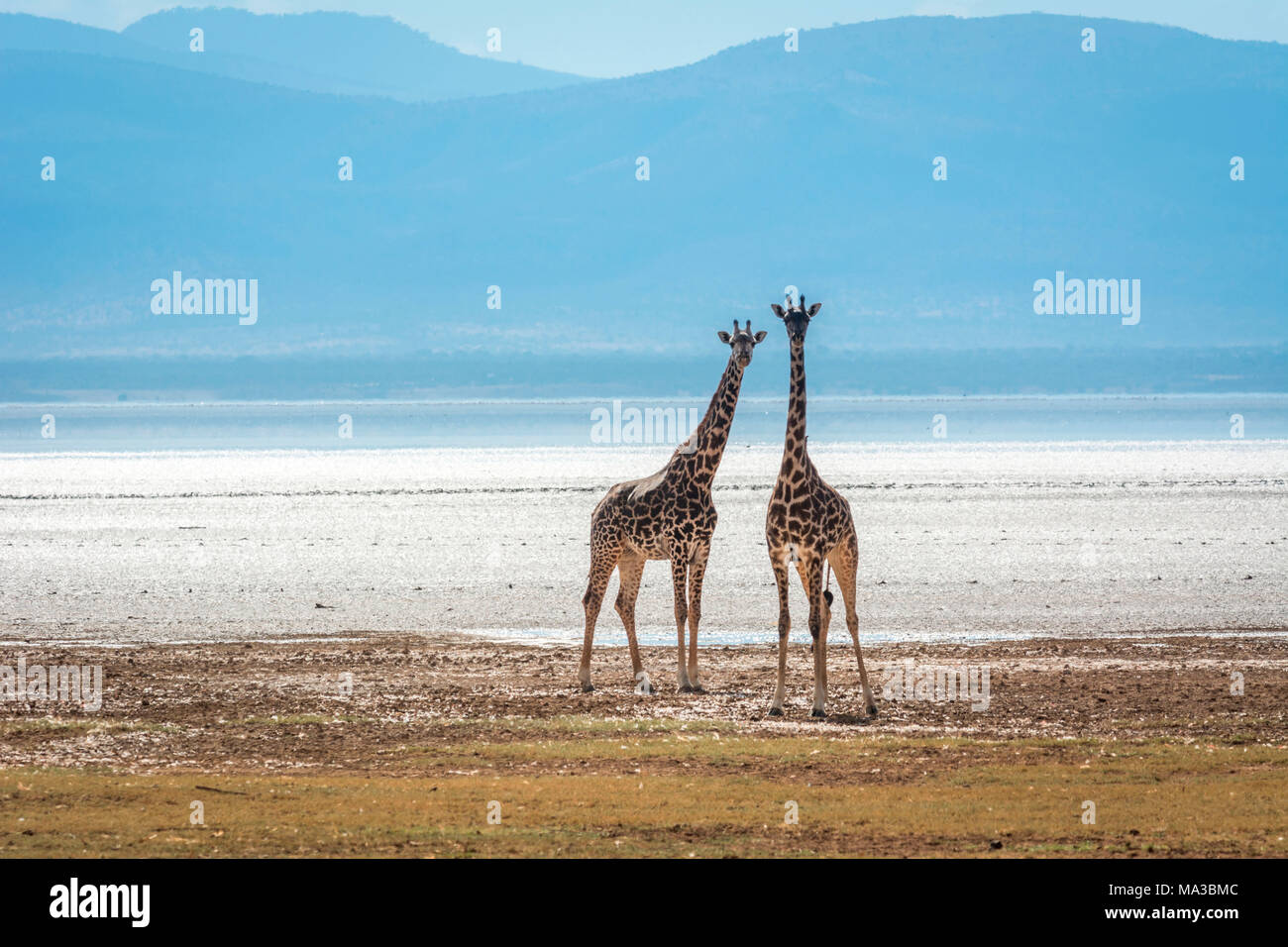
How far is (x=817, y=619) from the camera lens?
597 inches

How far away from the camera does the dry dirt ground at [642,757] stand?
10.1 m

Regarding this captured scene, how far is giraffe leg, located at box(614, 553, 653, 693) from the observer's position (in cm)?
1706

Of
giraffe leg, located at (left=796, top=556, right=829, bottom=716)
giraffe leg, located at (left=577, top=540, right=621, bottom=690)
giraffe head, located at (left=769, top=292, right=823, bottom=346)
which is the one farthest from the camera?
giraffe leg, located at (left=577, top=540, right=621, bottom=690)

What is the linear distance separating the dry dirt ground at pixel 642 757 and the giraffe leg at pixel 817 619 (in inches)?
11.0

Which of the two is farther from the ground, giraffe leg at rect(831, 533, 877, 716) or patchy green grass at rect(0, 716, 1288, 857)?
giraffe leg at rect(831, 533, 877, 716)

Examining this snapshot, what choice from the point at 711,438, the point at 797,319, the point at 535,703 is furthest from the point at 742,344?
the point at 535,703

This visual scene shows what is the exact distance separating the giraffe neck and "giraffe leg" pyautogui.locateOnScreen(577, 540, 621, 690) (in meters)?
1.15

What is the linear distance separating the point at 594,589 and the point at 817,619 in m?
3.32

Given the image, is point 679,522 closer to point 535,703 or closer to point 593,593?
point 593,593

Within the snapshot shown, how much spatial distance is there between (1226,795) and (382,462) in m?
51.5

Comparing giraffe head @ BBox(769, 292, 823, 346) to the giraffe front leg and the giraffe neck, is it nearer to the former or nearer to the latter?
the giraffe neck

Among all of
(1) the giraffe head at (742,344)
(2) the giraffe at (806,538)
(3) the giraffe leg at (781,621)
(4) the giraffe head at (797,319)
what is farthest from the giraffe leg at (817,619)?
(1) the giraffe head at (742,344)

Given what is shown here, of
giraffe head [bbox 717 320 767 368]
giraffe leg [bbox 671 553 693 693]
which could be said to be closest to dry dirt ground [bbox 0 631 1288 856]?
giraffe leg [bbox 671 553 693 693]
